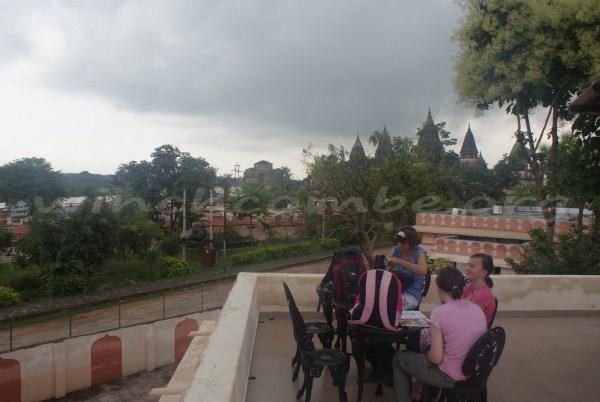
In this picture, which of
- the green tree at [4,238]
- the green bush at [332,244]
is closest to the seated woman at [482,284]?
the green tree at [4,238]

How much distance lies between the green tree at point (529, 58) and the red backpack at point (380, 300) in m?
9.51

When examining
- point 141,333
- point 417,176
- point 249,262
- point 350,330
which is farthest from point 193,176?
point 350,330

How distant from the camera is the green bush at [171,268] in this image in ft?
82.5

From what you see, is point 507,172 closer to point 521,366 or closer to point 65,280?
point 65,280

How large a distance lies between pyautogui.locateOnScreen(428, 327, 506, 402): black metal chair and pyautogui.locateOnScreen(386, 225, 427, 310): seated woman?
3.76ft

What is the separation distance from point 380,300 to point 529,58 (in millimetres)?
12310

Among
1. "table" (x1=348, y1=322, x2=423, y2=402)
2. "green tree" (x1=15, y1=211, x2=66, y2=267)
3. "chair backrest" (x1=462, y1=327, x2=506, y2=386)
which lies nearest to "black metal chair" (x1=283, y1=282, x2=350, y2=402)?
"table" (x1=348, y1=322, x2=423, y2=402)

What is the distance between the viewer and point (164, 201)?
31.8 meters

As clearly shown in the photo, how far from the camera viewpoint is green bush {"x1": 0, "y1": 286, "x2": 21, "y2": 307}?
19.3 meters

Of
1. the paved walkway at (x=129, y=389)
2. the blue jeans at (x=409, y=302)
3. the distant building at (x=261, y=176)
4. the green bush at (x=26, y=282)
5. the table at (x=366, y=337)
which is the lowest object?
the paved walkway at (x=129, y=389)

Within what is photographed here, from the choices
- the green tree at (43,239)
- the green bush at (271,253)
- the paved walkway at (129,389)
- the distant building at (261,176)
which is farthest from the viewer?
the distant building at (261,176)

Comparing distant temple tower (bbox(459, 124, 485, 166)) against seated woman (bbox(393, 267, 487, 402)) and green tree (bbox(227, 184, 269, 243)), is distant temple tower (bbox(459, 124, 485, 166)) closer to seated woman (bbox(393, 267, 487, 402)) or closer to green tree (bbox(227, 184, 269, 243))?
green tree (bbox(227, 184, 269, 243))

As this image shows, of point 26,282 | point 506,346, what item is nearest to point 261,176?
point 26,282

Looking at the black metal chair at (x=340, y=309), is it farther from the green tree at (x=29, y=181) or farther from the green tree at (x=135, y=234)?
the green tree at (x=29, y=181)
